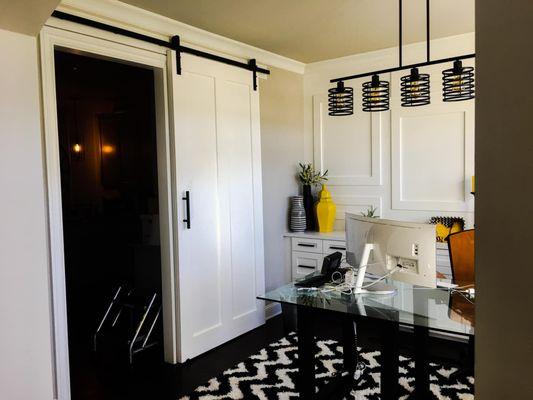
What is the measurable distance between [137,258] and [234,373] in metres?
1.63

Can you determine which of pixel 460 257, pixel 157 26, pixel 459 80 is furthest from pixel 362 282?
pixel 157 26

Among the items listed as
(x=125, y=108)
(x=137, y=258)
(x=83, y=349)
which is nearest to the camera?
(x=83, y=349)

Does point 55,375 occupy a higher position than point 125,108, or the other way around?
point 125,108

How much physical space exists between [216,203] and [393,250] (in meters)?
1.74

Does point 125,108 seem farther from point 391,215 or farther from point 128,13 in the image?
point 391,215

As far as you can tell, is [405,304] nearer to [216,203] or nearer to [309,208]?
[216,203]

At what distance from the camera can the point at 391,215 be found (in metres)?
4.18

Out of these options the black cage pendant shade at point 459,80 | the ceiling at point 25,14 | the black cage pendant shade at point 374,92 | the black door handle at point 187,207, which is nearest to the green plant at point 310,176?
the black door handle at point 187,207

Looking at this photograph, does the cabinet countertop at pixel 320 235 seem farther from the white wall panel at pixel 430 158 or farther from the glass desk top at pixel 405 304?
the glass desk top at pixel 405 304

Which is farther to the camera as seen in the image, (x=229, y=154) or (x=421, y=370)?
(x=229, y=154)

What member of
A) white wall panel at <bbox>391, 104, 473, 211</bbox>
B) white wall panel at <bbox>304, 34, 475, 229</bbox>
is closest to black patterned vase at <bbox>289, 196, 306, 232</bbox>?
white wall panel at <bbox>304, 34, 475, 229</bbox>

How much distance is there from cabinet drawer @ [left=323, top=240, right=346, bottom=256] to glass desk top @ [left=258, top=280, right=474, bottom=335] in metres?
1.43

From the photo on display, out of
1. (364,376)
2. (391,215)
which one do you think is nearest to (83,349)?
(364,376)

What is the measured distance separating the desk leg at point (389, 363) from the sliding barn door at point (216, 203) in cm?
169
